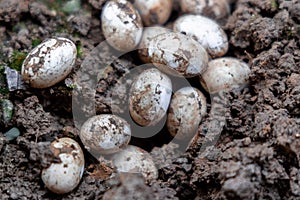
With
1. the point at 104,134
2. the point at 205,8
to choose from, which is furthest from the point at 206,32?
the point at 104,134

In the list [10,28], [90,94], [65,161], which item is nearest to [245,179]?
[65,161]

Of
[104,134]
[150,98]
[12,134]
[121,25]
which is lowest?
[12,134]

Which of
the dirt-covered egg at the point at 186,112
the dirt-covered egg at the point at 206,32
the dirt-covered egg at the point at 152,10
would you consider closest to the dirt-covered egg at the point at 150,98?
the dirt-covered egg at the point at 186,112

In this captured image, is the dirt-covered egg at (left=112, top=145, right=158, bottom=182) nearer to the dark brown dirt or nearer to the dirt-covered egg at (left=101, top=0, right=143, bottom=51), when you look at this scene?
the dark brown dirt

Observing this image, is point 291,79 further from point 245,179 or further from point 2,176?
point 2,176

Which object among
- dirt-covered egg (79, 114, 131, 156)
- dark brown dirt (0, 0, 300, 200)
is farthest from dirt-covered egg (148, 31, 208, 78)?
dirt-covered egg (79, 114, 131, 156)

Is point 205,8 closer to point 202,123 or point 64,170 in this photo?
point 202,123
